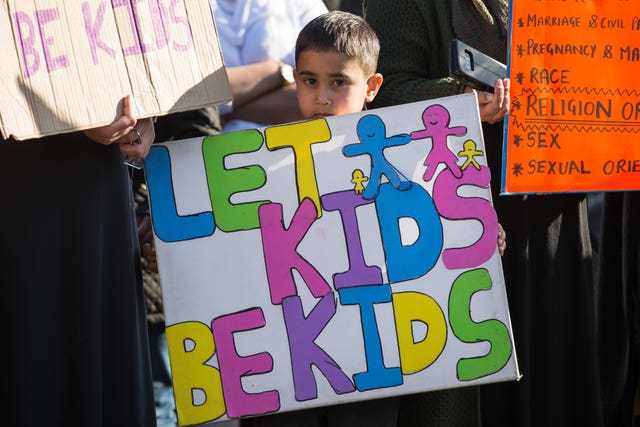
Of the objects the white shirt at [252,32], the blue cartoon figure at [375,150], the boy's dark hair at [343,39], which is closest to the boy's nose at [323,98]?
the boy's dark hair at [343,39]

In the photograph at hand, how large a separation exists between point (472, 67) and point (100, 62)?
40.0 inches

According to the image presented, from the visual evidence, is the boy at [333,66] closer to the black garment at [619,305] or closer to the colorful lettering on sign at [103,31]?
the colorful lettering on sign at [103,31]

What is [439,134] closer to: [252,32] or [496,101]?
[496,101]

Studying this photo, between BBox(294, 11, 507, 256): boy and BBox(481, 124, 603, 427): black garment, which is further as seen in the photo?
BBox(481, 124, 603, 427): black garment

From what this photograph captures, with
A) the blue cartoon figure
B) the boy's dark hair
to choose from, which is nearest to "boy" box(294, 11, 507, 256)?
the boy's dark hair

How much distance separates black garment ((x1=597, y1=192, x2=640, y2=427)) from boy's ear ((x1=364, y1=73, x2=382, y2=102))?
3.50 feet

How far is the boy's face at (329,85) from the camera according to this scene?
128 inches

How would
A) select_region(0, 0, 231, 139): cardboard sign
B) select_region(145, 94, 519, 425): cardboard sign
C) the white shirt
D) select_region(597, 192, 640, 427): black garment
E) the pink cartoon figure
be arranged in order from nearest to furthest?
select_region(0, 0, 231, 139): cardboard sign < select_region(145, 94, 519, 425): cardboard sign < the pink cartoon figure < select_region(597, 192, 640, 427): black garment < the white shirt

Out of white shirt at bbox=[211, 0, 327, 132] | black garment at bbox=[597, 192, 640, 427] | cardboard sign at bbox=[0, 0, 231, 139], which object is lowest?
black garment at bbox=[597, 192, 640, 427]

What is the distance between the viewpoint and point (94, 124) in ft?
8.71

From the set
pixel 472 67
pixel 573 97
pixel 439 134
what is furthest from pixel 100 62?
pixel 573 97

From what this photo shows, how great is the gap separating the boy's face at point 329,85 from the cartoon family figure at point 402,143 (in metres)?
0.23

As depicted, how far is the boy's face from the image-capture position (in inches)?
128

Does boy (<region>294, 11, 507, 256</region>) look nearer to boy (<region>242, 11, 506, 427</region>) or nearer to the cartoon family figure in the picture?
boy (<region>242, 11, 506, 427</region>)
